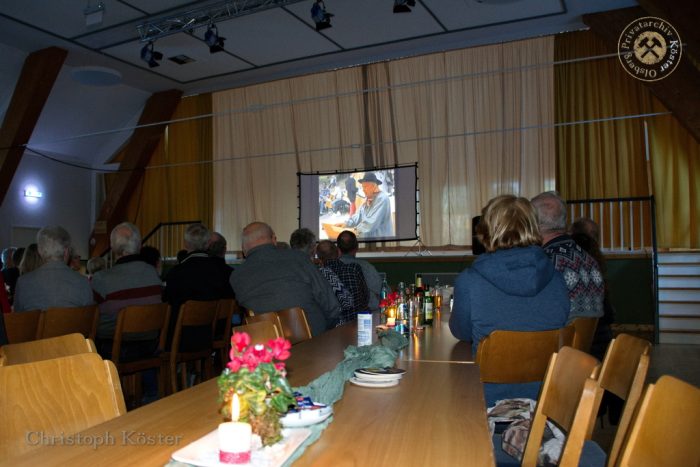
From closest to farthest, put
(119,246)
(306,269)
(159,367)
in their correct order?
(306,269) → (159,367) → (119,246)

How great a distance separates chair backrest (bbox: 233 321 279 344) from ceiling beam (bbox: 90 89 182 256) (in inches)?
388

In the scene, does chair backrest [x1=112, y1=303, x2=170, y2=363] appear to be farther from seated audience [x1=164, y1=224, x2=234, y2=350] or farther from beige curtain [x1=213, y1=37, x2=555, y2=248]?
beige curtain [x1=213, y1=37, x2=555, y2=248]

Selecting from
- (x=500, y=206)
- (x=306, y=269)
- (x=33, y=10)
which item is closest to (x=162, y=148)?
(x=33, y=10)

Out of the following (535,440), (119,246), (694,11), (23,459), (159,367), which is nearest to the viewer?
(23,459)

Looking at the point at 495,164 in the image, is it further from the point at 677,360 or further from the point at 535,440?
the point at 535,440

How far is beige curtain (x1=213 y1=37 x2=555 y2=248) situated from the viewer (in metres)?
8.88

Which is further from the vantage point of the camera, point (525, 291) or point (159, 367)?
point (159, 367)

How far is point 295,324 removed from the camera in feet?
9.93

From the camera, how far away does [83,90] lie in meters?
10.5

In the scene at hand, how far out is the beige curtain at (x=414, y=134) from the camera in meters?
8.88

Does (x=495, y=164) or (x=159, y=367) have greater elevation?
(x=495, y=164)

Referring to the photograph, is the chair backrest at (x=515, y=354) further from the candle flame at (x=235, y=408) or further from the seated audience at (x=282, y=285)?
the seated audience at (x=282, y=285)

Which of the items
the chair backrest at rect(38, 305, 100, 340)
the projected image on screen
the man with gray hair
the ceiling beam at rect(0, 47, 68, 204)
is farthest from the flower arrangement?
the ceiling beam at rect(0, 47, 68, 204)

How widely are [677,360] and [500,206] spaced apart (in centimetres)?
458
